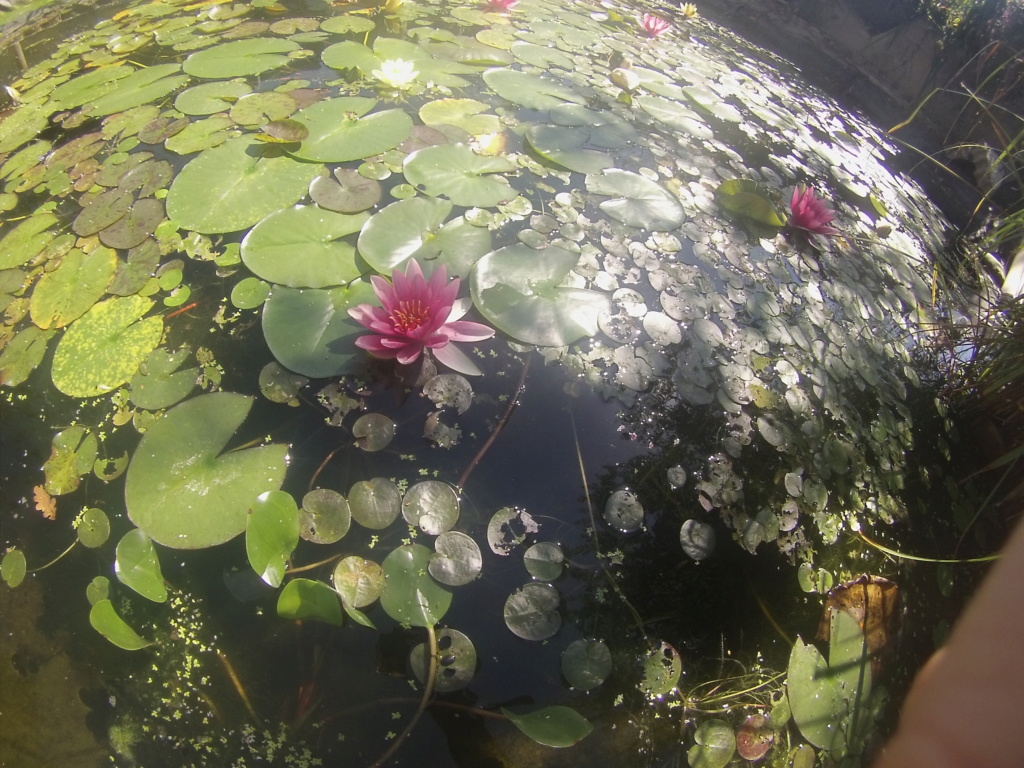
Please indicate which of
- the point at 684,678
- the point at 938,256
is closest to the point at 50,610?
the point at 684,678

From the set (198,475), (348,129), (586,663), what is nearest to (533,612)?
(586,663)

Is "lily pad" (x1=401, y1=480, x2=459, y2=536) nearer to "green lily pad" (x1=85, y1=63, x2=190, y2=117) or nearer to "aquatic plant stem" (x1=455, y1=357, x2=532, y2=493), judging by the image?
"aquatic plant stem" (x1=455, y1=357, x2=532, y2=493)

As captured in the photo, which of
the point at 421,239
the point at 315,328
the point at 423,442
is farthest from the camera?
the point at 421,239

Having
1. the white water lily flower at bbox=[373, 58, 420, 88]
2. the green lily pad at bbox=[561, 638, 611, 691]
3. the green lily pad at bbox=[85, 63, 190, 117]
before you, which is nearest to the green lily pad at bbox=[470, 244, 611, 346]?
the green lily pad at bbox=[561, 638, 611, 691]

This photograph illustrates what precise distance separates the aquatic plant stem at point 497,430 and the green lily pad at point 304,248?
622mm

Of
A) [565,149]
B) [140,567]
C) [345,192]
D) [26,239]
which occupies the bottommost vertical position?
[26,239]

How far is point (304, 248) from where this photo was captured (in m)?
1.81

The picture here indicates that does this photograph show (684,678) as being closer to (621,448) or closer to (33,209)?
(621,448)

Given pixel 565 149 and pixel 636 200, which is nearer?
pixel 636 200

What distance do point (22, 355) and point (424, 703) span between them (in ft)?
5.44

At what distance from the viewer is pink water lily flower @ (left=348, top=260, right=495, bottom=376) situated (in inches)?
60.1

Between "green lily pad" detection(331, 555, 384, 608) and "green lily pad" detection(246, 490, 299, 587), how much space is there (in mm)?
129

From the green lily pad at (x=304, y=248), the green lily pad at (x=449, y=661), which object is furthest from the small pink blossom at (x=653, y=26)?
the green lily pad at (x=449, y=661)

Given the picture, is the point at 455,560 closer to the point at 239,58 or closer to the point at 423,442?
the point at 423,442
